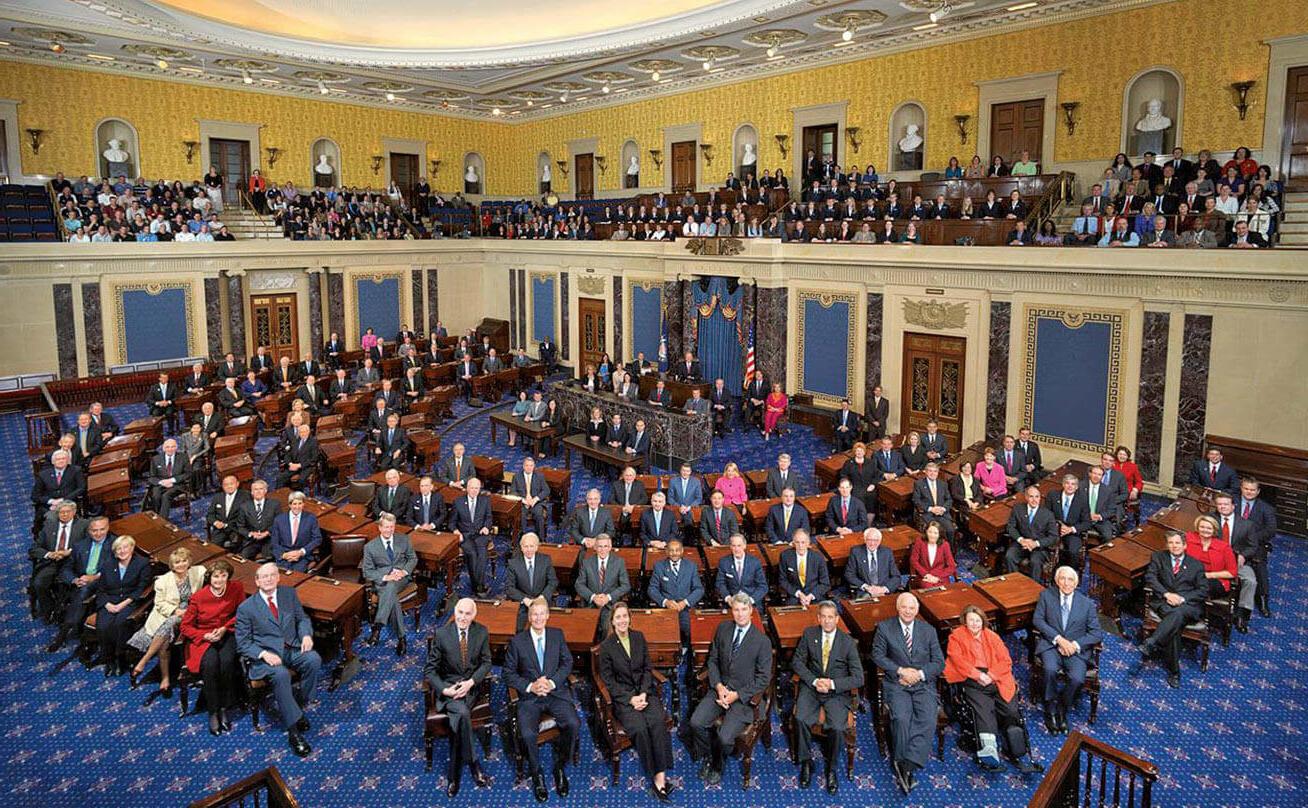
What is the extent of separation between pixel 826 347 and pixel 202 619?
13.3 m

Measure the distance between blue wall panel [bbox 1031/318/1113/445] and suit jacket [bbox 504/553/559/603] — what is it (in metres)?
10.00

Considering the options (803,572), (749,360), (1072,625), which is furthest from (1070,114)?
(1072,625)

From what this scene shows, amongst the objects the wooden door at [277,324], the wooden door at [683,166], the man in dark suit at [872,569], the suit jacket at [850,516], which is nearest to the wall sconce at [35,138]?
the wooden door at [277,324]

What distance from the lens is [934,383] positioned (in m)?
16.3

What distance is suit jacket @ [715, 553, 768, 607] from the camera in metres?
8.37

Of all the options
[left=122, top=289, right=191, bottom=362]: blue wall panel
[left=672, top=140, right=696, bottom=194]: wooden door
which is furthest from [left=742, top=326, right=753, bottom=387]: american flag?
[left=122, top=289, right=191, bottom=362]: blue wall panel

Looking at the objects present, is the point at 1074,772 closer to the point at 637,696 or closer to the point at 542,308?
the point at 637,696

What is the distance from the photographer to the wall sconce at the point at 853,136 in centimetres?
2136

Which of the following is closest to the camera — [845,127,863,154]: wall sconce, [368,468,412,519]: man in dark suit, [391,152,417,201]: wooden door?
[368,468,412,519]: man in dark suit

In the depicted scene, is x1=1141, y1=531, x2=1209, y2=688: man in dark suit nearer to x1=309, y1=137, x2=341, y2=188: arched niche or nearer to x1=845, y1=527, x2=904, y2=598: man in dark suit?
x1=845, y1=527, x2=904, y2=598: man in dark suit

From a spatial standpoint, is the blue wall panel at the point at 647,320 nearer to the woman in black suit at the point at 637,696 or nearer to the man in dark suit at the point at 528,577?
the man in dark suit at the point at 528,577

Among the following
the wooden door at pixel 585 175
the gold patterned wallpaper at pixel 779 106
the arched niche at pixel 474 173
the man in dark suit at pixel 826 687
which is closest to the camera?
the man in dark suit at pixel 826 687

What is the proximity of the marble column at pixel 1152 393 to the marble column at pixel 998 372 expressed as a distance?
217cm

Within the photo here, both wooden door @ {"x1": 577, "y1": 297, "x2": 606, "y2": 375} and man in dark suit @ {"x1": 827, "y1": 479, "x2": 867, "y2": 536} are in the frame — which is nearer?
man in dark suit @ {"x1": 827, "y1": 479, "x2": 867, "y2": 536}
